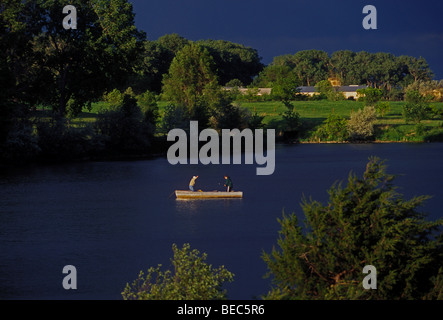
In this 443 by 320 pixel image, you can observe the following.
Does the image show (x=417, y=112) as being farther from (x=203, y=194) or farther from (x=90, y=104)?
(x=203, y=194)

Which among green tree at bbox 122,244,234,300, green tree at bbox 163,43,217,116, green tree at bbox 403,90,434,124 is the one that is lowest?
green tree at bbox 122,244,234,300

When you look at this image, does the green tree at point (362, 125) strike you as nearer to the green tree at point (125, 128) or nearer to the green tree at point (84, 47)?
the green tree at point (125, 128)

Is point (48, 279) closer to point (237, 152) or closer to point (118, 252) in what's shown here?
point (118, 252)

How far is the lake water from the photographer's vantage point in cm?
2986

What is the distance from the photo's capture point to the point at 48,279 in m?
29.0

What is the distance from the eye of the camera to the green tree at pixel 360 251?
19.0m

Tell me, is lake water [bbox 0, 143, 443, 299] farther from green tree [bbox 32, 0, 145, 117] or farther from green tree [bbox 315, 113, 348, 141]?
green tree [bbox 315, 113, 348, 141]

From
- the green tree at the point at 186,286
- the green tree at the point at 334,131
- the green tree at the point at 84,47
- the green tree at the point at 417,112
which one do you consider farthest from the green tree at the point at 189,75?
the green tree at the point at 186,286

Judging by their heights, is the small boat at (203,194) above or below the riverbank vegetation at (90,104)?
below

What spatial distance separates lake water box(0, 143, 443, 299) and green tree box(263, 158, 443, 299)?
7563mm

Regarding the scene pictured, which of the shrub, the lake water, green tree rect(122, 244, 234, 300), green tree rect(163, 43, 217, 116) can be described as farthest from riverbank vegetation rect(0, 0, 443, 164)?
green tree rect(122, 244, 234, 300)

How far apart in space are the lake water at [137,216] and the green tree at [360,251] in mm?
7563

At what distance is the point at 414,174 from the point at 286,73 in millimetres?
133955
